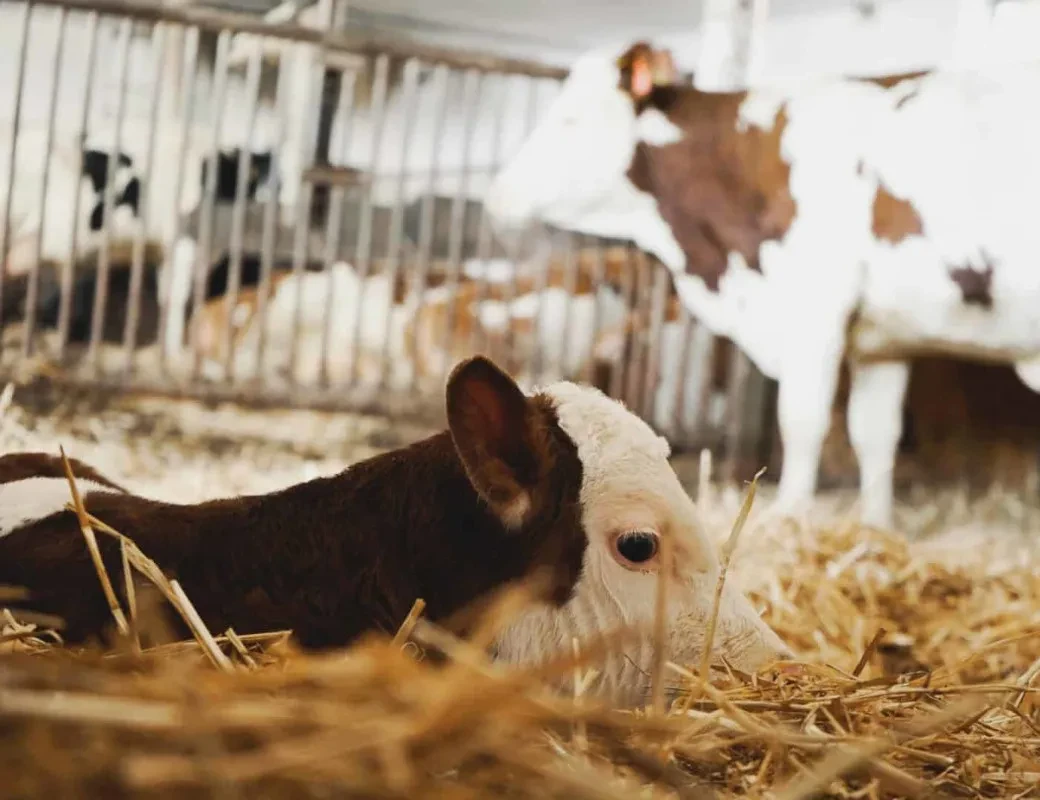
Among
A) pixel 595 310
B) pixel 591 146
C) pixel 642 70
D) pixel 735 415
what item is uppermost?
pixel 642 70

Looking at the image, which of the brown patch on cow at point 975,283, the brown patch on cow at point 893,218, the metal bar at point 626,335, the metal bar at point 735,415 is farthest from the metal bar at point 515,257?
the brown patch on cow at point 975,283

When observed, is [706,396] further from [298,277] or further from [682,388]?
[298,277]

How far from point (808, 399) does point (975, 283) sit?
71 cm

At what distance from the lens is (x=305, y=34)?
4082mm

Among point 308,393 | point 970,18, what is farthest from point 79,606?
point 970,18

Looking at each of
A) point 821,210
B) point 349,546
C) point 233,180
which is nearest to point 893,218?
point 821,210

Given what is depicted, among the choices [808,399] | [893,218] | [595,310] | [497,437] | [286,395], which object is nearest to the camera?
[497,437]

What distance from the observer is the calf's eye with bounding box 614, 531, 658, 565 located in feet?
4.48

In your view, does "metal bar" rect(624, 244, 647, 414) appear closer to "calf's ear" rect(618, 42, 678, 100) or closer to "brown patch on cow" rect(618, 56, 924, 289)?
"brown patch on cow" rect(618, 56, 924, 289)

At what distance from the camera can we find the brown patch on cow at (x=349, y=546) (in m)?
1.30

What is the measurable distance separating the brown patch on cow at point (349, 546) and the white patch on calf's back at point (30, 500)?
3 cm

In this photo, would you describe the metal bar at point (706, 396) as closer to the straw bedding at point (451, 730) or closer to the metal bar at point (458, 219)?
the metal bar at point (458, 219)

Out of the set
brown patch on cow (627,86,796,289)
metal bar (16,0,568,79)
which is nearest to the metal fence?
metal bar (16,0,568,79)

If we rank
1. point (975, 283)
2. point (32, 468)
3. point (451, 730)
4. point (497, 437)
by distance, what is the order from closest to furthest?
point (451, 730), point (497, 437), point (32, 468), point (975, 283)
